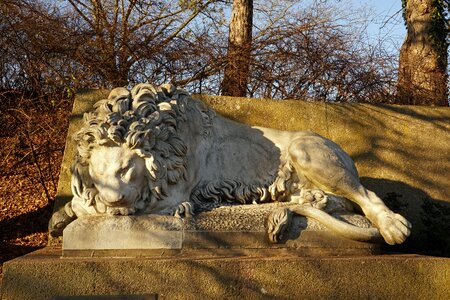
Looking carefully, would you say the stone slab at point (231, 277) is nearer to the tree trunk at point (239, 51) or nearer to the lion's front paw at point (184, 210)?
the lion's front paw at point (184, 210)

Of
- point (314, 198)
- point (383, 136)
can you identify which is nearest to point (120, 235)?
point (314, 198)

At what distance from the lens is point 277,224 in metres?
3.97

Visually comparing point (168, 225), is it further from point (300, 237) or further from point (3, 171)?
point (3, 171)

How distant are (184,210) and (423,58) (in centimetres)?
657

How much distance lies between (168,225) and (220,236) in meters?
0.37

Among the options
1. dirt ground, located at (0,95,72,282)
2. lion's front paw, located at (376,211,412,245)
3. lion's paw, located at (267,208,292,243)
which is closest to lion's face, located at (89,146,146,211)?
lion's paw, located at (267,208,292,243)

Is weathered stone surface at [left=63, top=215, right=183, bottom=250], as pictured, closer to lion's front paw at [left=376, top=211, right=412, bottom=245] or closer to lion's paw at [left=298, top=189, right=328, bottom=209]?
lion's paw at [left=298, top=189, right=328, bottom=209]

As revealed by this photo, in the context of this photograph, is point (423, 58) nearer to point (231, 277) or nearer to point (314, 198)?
point (314, 198)

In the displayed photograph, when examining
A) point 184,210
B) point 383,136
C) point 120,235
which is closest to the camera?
point 120,235

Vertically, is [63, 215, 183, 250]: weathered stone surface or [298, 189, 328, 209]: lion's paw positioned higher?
[298, 189, 328, 209]: lion's paw

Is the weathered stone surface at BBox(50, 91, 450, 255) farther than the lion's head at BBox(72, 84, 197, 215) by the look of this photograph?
Yes

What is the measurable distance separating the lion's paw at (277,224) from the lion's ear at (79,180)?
4.44 ft

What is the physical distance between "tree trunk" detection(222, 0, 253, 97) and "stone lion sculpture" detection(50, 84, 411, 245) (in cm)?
389

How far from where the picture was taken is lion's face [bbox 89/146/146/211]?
3969 mm
